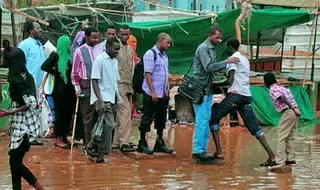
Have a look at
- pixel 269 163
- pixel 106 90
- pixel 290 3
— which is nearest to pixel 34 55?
pixel 106 90

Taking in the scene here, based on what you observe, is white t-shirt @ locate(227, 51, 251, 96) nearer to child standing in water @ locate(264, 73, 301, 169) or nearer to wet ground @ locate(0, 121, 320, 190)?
child standing in water @ locate(264, 73, 301, 169)

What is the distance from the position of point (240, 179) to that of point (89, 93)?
253 cm

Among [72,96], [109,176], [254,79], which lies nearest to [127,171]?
[109,176]

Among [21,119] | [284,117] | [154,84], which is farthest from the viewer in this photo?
[154,84]

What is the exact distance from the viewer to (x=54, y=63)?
421 inches

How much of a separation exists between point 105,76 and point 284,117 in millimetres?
2532

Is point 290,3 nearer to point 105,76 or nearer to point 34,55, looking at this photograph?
point 34,55

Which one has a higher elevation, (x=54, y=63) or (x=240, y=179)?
(x=54, y=63)

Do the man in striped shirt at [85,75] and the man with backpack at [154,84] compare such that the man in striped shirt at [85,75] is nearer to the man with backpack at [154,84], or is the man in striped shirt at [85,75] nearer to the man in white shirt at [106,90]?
the man in white shirt at [106,90]

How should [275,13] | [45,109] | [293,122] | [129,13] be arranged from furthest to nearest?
[129,13]
[275,13]
[45,109]
[293,122]

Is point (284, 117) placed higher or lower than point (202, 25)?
lower

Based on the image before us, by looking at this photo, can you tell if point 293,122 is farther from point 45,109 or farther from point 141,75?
point 45,109

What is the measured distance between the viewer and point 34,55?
10844 millimetres

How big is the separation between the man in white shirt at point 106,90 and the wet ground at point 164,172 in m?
0.34
